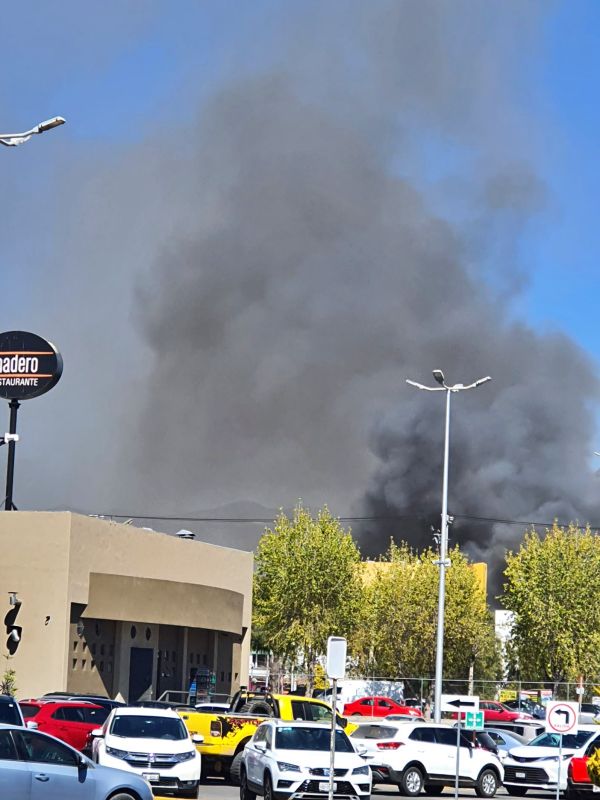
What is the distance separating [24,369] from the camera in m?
46.2

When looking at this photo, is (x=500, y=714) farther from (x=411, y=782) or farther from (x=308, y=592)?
(x=411, y=782)

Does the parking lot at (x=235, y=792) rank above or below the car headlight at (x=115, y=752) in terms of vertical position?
below

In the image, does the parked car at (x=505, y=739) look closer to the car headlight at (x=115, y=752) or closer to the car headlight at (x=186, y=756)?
the car headlight at (x=186, y=756)

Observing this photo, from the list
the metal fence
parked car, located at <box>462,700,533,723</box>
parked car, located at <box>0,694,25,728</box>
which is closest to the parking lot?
parked car, located at <box>0,694,25,728</box>

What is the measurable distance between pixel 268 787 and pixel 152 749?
2992mm

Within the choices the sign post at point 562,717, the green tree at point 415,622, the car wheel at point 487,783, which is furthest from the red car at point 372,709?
the sign post at point 562,717

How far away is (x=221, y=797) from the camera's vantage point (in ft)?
86.2

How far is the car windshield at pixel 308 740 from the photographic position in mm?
23625

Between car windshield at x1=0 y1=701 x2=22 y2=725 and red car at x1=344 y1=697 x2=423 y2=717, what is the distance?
108ft

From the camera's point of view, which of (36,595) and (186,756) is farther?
(36,595)

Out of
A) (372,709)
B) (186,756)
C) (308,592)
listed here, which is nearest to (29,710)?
(186,756)

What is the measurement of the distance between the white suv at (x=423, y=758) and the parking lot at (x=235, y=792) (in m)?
0.36

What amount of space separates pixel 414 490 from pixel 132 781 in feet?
399

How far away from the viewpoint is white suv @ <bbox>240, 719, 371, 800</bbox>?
74.6 ft
